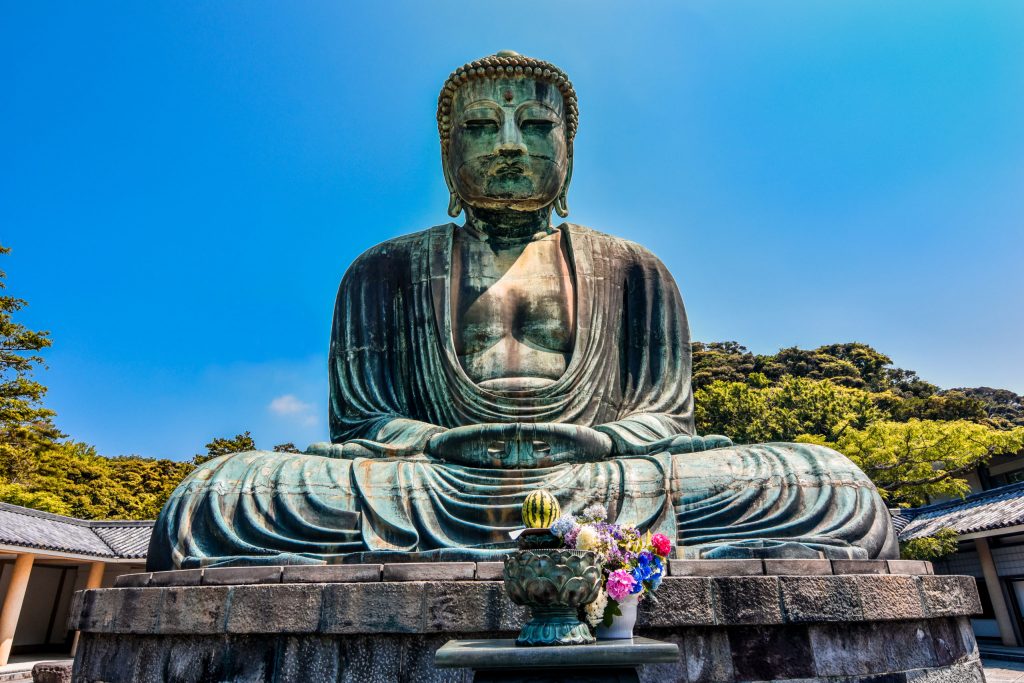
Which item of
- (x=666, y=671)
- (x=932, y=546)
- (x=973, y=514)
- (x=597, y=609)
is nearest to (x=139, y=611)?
(x=597, y=609)

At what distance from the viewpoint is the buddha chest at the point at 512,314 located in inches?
251

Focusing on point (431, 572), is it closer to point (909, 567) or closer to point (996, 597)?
point (909, 567)

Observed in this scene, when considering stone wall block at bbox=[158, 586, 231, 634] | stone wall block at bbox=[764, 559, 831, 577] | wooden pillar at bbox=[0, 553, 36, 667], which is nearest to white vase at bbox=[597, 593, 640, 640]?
stone wall block at bbox=[764, 559, 831, 577]

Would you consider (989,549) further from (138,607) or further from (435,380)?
(138,607)

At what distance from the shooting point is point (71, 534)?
18.2 m

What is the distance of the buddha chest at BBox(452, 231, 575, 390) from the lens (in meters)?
6.39

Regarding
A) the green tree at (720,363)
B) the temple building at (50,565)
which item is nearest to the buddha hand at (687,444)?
the temple building at (50,565)

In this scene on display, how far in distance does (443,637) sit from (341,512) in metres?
1.34

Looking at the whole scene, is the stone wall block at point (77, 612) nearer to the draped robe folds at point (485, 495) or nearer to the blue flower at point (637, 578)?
the draped robe folds at point (485, 495)

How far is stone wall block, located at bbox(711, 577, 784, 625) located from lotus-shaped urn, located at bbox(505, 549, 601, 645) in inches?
43.6

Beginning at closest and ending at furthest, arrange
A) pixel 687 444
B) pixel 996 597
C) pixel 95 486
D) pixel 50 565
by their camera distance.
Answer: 1. pixel 687 444
2. pixel 996 597
3. pixel 50 565
4. pixel 95 486

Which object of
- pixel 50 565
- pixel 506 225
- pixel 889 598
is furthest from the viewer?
pixel 50 565

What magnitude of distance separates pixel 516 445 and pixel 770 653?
2165 millimetres

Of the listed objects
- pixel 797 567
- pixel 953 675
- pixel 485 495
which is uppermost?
pixel 485 495
